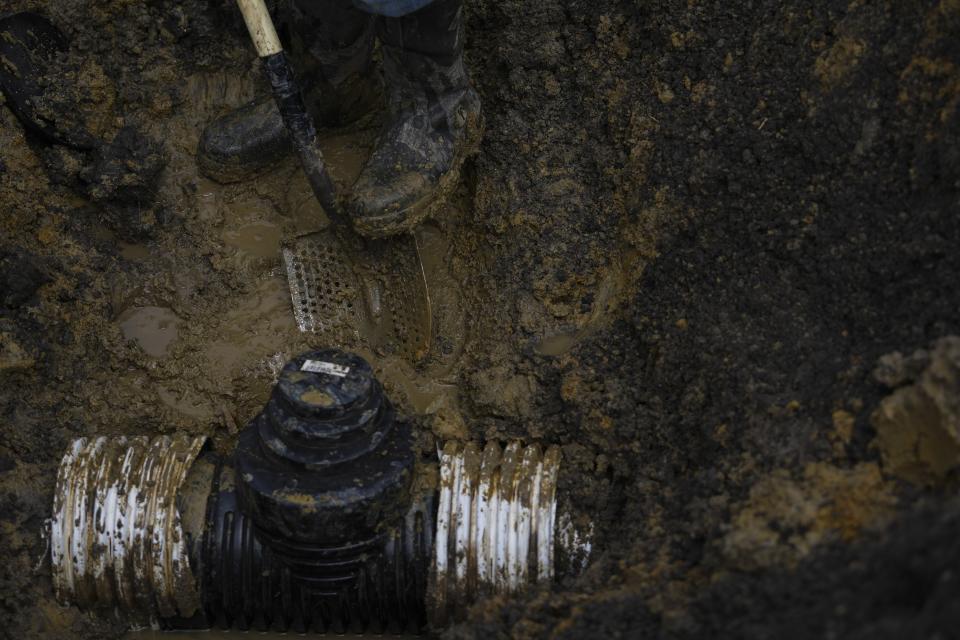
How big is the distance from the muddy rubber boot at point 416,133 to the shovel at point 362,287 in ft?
0.52

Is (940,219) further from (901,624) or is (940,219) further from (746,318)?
(901,624)

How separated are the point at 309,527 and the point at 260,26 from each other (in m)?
1.32

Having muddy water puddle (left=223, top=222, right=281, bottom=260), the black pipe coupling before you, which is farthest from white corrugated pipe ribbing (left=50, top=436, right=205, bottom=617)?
muddy water puddle (left=223, top=222, right=281, bottom=260)

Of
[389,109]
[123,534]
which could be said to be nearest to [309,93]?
[389,109]

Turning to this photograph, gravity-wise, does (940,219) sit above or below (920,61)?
below

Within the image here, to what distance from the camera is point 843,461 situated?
195 centimetres

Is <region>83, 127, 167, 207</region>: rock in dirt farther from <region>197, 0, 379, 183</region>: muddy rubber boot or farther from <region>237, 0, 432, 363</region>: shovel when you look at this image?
<region>237, 0, 432, 363</region>: shovel

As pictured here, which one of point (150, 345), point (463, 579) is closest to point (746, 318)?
point (463, 579)

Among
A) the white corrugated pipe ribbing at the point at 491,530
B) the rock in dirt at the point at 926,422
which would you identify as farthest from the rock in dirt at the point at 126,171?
the rock in dirt at the point at 926,422

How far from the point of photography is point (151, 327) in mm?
2990

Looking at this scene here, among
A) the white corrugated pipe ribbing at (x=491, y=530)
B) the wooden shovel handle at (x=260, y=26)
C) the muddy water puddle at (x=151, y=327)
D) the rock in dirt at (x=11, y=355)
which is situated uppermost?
the wooden shovel handle at (x=260, y=26)

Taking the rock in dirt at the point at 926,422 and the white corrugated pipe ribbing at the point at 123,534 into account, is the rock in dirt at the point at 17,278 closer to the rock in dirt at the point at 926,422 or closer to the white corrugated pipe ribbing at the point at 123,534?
the white corrugated pipe ribbing at the point at 123,534

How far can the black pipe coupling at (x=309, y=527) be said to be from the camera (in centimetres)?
230

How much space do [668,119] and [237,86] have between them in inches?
59.1
